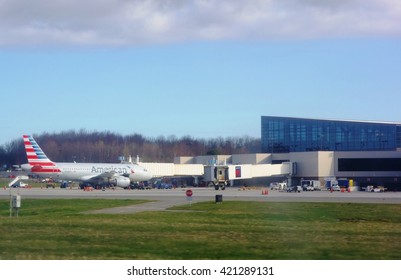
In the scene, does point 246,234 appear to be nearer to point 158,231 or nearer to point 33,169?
point 158,231

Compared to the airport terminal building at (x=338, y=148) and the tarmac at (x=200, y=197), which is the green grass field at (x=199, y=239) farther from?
the airport terminal building at (x=338, y=148)

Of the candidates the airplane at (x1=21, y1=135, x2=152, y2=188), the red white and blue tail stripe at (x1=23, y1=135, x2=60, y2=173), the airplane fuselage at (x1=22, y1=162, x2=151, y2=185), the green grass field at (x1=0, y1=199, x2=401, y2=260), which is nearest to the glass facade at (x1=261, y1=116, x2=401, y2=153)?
the airplane fuselage at (x1=22, y1=162, x2=151, y2=185)

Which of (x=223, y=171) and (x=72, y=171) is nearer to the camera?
(x=72, y=171)

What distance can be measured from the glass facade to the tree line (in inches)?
520

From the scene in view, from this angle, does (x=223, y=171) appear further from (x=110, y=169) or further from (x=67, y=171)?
(x=67, y=171)

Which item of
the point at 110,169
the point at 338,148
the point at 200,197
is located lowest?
the point at 200,197

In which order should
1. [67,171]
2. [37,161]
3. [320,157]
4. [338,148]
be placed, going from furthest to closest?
[338,148] → [320,157] → [67,171] → [37,161]

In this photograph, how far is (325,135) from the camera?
122 metres

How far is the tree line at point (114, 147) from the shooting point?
160250 millimetres

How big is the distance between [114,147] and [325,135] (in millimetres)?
72890

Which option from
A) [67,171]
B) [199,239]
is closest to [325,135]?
[67,171]

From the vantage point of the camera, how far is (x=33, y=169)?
3688 inches

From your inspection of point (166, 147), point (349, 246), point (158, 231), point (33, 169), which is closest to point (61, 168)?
point (33, 169)

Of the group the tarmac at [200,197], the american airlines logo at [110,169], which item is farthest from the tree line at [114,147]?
the tarmac at [200,197]
